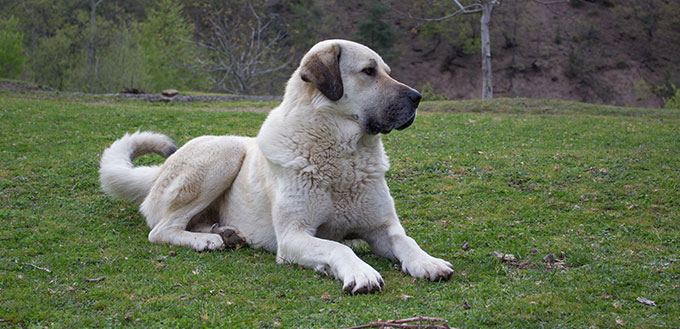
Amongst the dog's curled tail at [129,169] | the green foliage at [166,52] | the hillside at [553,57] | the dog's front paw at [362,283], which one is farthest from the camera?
the hillside at [553,57]

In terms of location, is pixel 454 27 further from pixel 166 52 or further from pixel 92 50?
pixel 92 50

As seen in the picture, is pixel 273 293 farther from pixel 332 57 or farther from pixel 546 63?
pixel 546 63

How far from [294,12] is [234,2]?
333 inches

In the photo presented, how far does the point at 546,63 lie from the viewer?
43625 millimetres

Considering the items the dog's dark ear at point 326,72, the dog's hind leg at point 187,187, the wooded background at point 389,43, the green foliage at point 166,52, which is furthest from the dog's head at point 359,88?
the green foliage at point 166,52

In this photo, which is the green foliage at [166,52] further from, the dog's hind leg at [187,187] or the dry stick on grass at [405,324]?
the dry stick on grass at [405,324]

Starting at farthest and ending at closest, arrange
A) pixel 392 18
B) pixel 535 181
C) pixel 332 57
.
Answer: pixel 392 18, pixel 535 181, pixel 332 57

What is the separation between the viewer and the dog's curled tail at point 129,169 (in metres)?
6.29

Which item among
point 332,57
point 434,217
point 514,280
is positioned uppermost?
point 332,57

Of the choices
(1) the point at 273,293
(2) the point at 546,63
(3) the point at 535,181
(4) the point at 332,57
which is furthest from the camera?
(2) the point at 546,63

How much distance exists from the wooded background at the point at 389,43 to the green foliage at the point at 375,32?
0.26 feet

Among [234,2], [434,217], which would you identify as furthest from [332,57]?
[234,2]

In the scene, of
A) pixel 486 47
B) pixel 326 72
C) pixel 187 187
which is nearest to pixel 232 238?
pixel 187 187

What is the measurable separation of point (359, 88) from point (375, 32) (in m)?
39.1
